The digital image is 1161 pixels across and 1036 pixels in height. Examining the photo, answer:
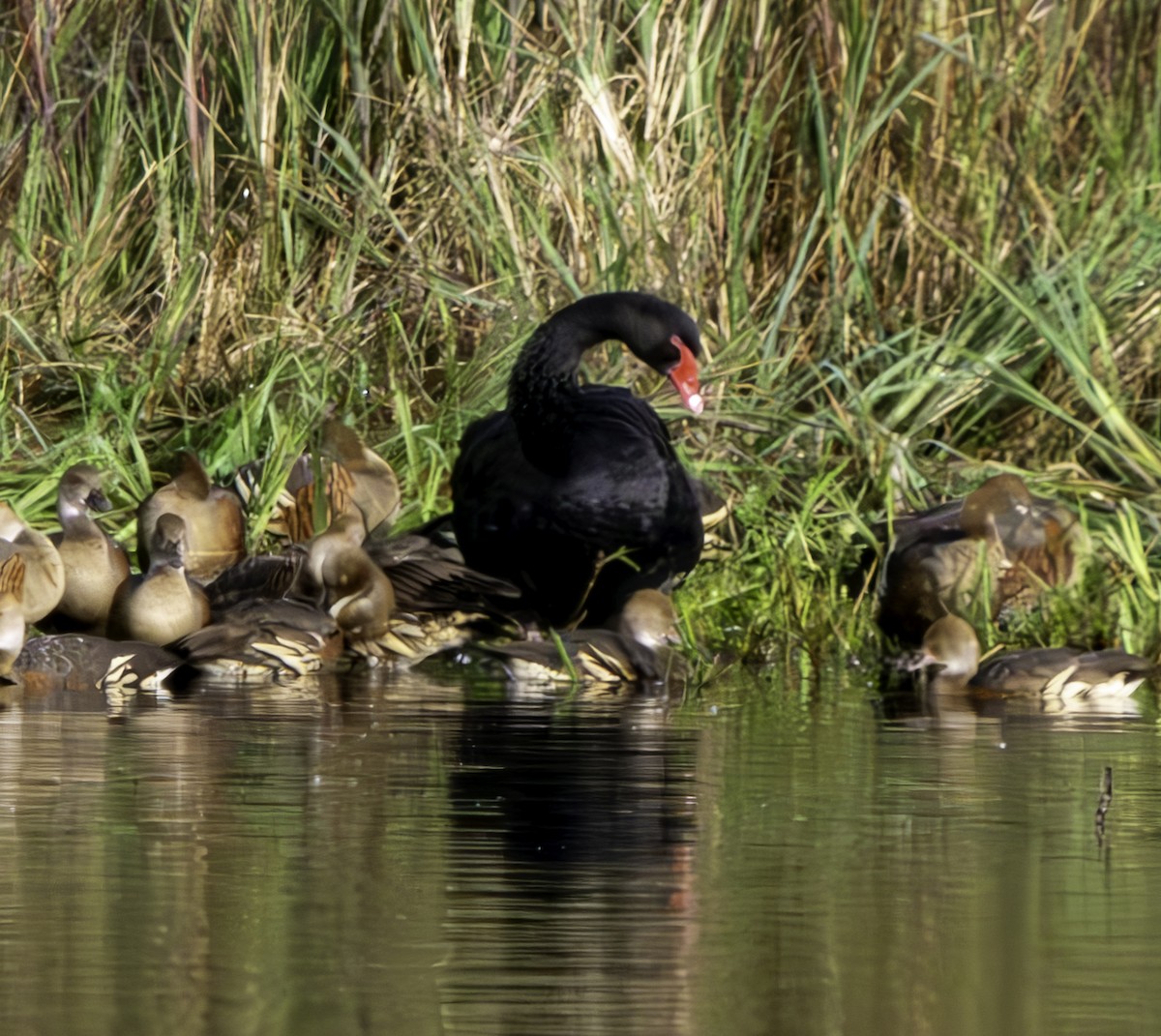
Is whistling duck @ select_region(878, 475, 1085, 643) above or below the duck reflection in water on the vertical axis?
above

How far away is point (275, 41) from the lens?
407 inches

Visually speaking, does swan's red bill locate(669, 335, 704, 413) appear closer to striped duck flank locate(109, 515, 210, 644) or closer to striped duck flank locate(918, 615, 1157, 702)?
striped duck flank locate(918, 615, 1157, 702)

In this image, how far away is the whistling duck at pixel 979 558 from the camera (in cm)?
781

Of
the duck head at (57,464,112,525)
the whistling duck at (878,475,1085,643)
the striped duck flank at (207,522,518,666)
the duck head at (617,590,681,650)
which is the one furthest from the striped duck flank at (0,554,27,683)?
the whistling duck at (878,475,1085,643)

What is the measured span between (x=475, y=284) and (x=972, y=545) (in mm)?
2850

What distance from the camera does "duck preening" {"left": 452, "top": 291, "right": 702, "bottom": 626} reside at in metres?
7.82

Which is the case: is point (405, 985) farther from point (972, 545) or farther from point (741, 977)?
point (972, 545)

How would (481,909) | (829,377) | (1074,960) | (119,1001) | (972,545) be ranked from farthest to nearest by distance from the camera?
(829,377) → (972,545) → (481,909) → (1074,960) → (119,1001)

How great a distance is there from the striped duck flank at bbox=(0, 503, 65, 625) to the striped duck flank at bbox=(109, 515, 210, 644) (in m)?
0.18

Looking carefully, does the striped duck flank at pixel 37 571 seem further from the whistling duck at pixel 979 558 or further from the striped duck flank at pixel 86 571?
the whistling duck at pixel 979 558

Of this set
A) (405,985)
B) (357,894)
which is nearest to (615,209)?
(357,894)

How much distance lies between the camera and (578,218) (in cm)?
985

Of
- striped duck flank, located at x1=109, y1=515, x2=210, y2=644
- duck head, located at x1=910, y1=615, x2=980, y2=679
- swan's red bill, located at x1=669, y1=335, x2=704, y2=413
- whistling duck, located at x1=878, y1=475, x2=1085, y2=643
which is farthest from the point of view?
swan's red bill, located at x1=669, y1=335, x2=704, y2=413

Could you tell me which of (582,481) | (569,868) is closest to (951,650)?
(582,481)
